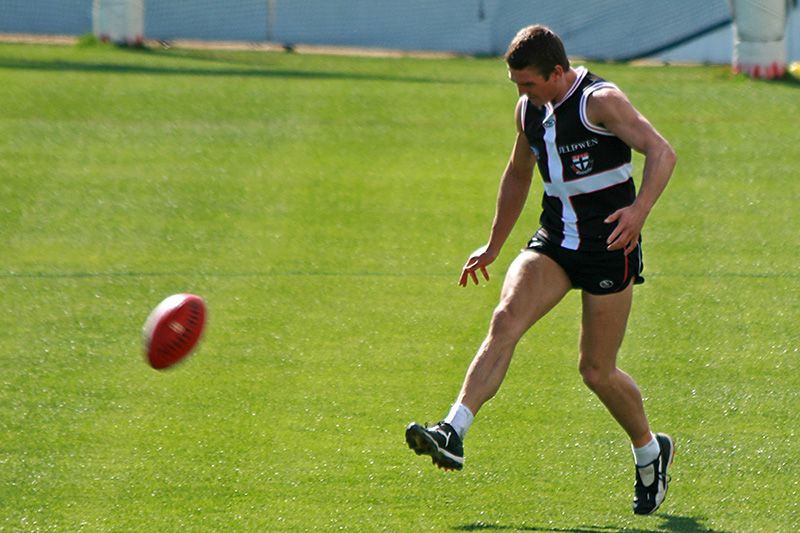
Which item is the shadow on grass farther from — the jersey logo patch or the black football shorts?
the jersey logo patch

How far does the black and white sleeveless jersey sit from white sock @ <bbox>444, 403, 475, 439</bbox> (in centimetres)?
91

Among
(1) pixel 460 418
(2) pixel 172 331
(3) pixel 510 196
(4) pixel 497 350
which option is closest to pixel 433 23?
(3) pixel 510 196

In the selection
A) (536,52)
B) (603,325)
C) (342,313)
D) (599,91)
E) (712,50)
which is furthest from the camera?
(712,50)

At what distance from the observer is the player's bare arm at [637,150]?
20.1 feet

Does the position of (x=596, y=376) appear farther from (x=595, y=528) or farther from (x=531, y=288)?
(x=595, y=528)

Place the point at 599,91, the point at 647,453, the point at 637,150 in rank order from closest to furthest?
the point at 637,150, the point at 599,91, the point at 647,453

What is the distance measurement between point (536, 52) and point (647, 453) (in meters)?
2.00

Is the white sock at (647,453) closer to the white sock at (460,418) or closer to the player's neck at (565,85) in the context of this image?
the white sock at (460,418)

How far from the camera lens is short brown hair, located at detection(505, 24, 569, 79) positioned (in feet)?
20.3

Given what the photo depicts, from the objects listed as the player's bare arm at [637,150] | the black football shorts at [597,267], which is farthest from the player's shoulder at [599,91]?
the black football shorts at [597,267]

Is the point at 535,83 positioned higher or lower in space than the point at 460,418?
higher

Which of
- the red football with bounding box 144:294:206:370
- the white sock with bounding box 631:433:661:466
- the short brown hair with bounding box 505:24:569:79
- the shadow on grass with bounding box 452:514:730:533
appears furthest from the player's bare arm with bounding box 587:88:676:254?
the red football with bounding box 144:294:206:370

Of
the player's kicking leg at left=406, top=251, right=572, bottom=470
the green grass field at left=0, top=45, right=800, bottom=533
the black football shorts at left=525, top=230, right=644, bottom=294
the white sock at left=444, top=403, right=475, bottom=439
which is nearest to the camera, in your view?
the player's kicking leg at left=406, top=251, right=572, bottom=470

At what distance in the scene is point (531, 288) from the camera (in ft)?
21.2
